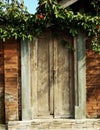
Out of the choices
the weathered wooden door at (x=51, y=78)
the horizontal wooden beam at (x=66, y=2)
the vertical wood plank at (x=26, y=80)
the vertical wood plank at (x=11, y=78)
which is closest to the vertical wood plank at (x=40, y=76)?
the weathered wooden door at (x=51, y=78)

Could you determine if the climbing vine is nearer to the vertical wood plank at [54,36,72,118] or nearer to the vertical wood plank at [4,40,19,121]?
the vertical wood plank at [4,40,19,121]

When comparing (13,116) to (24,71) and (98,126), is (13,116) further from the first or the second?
(98,126)

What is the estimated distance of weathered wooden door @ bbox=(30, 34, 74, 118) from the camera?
9055 millimetres

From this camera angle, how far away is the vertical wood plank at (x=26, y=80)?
8891 mm

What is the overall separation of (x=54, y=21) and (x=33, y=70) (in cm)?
129

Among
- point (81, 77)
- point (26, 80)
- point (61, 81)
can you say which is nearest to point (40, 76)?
point (26, 80)

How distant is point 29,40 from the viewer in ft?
29.2

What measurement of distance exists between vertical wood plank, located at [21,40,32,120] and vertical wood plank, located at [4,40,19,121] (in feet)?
0.51

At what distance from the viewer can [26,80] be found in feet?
29.3

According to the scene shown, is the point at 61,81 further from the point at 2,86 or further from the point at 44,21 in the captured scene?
the point at 44,21

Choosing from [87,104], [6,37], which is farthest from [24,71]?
[87,104]

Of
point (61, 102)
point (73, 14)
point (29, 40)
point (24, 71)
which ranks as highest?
point (73, 14)

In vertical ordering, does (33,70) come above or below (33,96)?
above

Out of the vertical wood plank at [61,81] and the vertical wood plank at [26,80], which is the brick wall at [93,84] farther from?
the vertical wood plank at [26,80]
